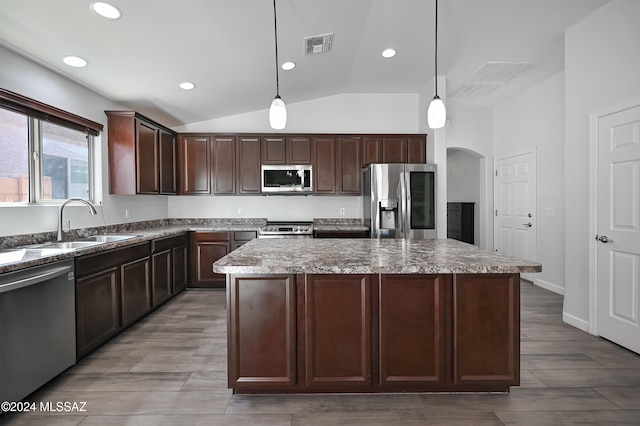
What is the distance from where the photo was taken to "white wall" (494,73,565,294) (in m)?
4.35

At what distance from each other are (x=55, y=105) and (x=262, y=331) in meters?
2.86

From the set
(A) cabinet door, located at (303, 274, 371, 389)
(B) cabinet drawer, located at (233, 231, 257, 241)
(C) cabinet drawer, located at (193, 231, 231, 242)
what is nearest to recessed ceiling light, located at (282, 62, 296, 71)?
(B) cabinet drawer, located at (233, 231, 257, 241)

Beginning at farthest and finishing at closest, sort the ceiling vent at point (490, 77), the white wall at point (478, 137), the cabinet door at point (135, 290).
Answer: the white wall at point (478, 137)
the ceiling vent at point (490, 77)
the cabinet door at point (135, 290)

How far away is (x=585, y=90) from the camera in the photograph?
3.15 m

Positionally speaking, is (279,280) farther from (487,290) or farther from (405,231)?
(405,231)

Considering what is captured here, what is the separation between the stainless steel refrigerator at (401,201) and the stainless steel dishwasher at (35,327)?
3320 millimetres

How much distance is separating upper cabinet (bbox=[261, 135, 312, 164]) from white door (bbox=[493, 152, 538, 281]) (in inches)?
128

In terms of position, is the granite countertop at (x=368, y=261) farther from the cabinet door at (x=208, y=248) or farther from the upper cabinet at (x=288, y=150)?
the upper cabinet at (x=288, y=150)

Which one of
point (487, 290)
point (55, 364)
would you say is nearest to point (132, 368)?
point (55, 364)

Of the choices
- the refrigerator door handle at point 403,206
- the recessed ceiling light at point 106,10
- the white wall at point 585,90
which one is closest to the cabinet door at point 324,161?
the refrigerator door handle at point 403,206

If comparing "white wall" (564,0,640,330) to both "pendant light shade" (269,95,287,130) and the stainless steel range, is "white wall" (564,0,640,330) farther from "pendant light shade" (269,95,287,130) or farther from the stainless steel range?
the stainless steel range

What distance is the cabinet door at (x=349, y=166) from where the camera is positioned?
4934 mm

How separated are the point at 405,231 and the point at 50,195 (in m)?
3.91

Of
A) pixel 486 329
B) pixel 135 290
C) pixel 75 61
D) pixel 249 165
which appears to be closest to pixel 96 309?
pixel 135 290
